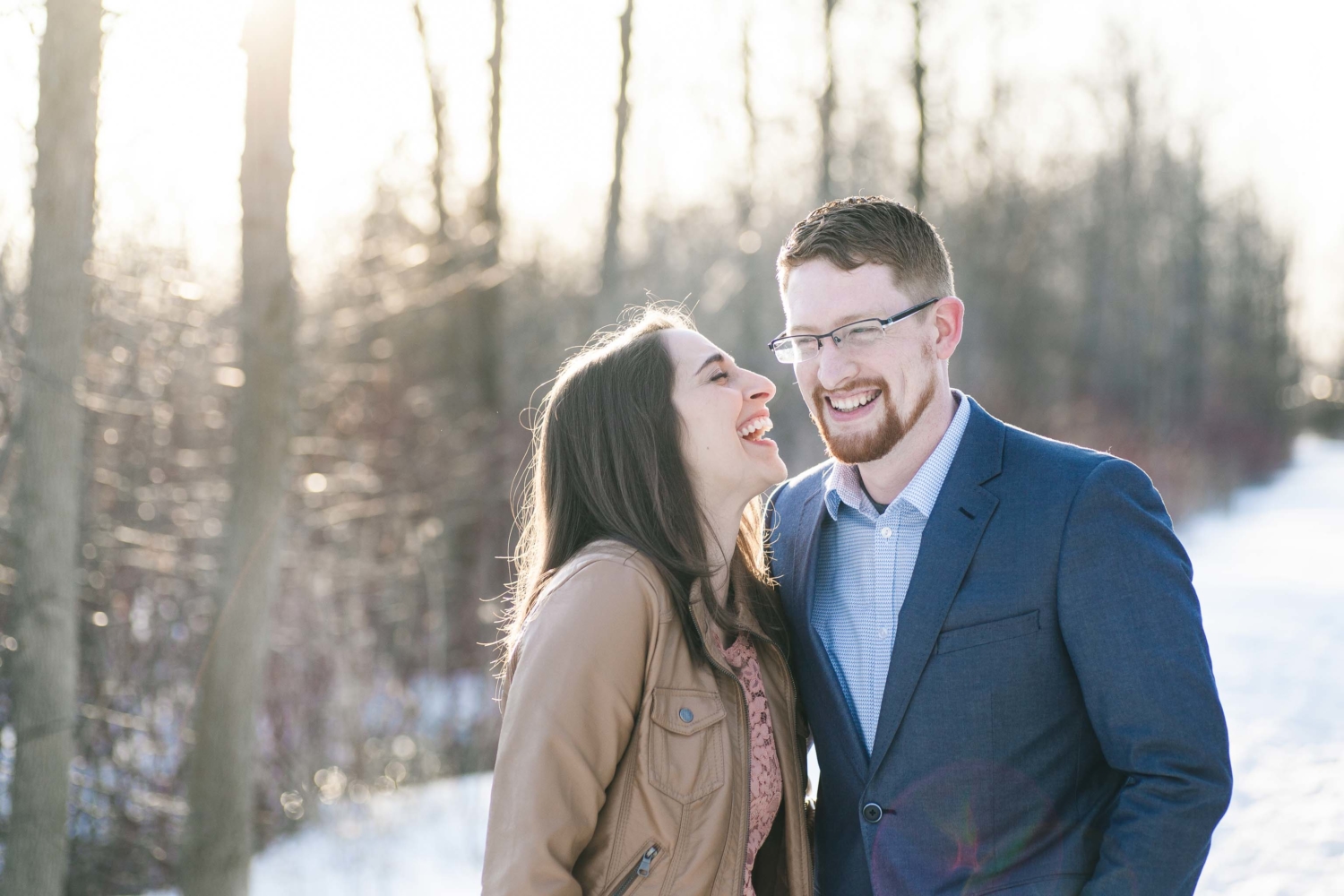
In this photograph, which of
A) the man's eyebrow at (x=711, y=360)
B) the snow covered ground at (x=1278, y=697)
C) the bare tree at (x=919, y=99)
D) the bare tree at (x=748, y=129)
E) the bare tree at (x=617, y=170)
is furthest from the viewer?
the bare tree at (x=748, y=129)

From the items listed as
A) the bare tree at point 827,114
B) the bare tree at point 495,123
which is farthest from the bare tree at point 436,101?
the bare tree at point 827,114

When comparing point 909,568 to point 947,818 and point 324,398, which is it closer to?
point 947,818

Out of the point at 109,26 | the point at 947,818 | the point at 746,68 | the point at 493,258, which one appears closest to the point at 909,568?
the point at 947,818

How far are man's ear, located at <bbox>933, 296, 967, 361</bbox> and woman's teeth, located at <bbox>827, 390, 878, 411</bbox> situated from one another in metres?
0.21

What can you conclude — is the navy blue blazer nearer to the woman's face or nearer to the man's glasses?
the man's glasses

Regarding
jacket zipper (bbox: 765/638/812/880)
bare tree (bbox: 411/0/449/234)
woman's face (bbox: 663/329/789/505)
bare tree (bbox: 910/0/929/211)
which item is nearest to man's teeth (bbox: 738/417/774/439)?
woman's face (bbox: 663/329/789/505)

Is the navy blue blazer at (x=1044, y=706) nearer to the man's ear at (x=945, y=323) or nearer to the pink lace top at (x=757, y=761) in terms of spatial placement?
the pink lace top at (x=757, y=761)

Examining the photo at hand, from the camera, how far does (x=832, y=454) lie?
274 centimetres

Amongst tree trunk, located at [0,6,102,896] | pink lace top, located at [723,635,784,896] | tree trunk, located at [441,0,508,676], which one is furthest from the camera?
tree trunk, located at [441,0,508,676]

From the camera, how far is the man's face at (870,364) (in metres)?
2.67

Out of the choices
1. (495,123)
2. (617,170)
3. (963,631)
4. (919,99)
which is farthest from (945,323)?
(919,99)

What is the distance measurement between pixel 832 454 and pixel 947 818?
895mm

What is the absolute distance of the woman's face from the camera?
2758 millimetres

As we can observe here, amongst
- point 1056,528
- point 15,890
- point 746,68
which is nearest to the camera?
point 1056,528
